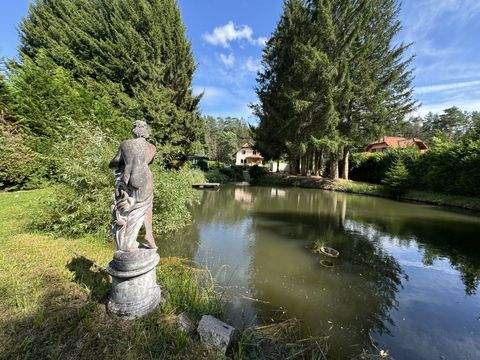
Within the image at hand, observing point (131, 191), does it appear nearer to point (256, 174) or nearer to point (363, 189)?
point (363, 189)

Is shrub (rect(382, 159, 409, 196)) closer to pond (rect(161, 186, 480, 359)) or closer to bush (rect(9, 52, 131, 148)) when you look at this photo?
pond (rect(161, 186, 480, 359))

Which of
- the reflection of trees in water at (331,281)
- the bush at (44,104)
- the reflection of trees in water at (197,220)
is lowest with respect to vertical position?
the reflection of trees in water at (331,281)

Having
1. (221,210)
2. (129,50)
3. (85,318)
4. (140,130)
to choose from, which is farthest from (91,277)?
(129,50)

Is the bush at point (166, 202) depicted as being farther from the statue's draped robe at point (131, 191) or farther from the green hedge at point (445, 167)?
the green hedge at point (445, 167)

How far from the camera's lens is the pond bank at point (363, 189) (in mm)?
15887

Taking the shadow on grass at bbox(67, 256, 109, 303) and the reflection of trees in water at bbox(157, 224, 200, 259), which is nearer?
the shadow on grass at bbox(67, 256, 109, 303)

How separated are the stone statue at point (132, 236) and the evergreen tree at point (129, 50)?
50.8 ft

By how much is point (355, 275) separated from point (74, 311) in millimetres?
5583

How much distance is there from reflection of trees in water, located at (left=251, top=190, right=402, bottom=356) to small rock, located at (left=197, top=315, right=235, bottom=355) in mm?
1703

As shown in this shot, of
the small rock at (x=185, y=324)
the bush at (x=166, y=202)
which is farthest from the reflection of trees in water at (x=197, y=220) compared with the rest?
the small rock at (x=185, y=324)

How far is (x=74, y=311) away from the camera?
334 centimetres

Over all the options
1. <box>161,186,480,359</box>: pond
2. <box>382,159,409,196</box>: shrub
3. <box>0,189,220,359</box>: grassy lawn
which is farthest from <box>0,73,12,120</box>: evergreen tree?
<box>382,159,409,196</box>: shrub

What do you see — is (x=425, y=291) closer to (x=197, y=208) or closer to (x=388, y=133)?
(x=197, y=208)

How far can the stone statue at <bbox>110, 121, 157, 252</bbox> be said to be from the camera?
→ 3359 mm
